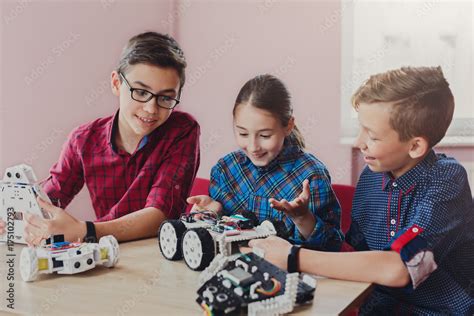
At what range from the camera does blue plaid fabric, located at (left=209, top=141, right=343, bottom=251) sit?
4.75 feet

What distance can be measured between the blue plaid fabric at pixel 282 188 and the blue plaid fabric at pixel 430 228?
0.11 metres

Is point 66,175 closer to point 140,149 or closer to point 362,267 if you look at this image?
point 140,149

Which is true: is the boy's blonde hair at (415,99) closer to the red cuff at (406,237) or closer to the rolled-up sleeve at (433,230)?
the rolled-up sleeve at (433,230)

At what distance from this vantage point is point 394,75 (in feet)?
4.37

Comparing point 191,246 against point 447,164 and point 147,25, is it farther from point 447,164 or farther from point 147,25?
point 147,25

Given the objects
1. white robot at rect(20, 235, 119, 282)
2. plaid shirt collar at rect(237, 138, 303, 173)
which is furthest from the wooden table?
plaid shirt collar at rect(237, 138, 303, 173)

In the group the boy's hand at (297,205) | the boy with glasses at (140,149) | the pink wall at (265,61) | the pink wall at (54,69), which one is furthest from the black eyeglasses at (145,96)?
the pink wall at (265,61)

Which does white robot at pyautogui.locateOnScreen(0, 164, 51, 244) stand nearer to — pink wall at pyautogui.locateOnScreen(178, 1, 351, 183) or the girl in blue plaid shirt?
the girl in blue plaid shirt

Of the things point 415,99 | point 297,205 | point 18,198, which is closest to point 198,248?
point 297,205

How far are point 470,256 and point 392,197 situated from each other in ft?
0.72

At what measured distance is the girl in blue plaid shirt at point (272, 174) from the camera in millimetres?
1453

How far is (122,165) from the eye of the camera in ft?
5.65

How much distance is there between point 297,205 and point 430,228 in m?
0.28

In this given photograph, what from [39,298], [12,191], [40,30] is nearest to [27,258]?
[39,298]
